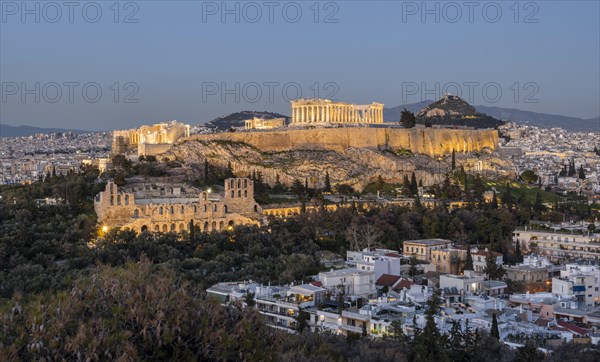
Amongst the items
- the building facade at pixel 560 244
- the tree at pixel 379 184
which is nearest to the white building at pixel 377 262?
the building facade at pixel 560 244

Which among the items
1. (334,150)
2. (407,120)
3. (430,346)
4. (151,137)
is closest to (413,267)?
(430,346)

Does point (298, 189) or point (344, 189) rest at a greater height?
point (298, 189)

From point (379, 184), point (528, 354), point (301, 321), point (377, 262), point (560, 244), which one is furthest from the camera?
point (379, 184)

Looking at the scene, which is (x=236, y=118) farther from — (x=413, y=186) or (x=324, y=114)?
(x=413, y=186)

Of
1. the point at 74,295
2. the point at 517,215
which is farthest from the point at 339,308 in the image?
the point at 517,215

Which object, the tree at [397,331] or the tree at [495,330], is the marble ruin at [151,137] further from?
the tree at [495,330]

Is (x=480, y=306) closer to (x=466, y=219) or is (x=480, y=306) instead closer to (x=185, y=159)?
(x=466, y=219)
